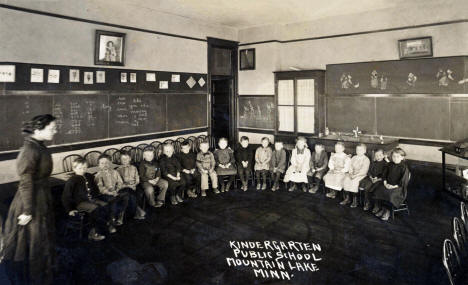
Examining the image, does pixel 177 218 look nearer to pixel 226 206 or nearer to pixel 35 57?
pixel 226 206

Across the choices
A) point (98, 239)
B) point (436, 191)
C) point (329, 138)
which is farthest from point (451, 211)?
point (98, 239)

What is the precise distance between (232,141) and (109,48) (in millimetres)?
3930

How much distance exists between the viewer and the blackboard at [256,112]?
8.11 m

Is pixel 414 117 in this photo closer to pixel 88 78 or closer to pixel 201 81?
pixel 201 81

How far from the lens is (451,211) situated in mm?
4988

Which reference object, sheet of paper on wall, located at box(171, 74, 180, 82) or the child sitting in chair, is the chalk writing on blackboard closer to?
the child sitting in chair

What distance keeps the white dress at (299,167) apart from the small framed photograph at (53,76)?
4170mm

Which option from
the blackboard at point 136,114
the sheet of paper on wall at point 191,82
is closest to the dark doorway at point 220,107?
the sheet of paper on wall at point 191,82

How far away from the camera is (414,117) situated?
249 inches

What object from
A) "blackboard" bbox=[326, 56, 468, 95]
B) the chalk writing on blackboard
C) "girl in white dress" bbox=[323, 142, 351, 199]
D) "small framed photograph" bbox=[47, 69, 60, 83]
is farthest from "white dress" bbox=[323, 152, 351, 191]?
"small framed photograph" bbox=[47, 69, 60, 83]

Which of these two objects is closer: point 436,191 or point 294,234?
point 294,234

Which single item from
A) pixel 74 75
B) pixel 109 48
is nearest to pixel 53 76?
pixel 74 75

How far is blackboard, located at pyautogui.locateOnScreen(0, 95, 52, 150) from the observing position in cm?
461

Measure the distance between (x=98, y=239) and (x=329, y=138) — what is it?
4.60 meters
